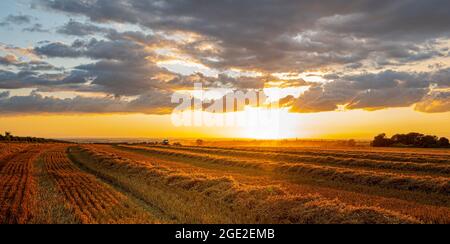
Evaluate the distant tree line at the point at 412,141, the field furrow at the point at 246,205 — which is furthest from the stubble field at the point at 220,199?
the distant tree line at the point at 412,141

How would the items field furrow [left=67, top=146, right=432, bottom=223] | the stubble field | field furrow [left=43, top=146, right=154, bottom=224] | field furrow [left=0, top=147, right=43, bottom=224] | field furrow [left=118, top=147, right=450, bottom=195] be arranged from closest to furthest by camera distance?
field furrow [left=67, top=146, right=432, bottom=223] < the stubble field < field furrow [left=43, top=146, right=154, bottom=224] < field furrow [left=0, top=147, right=43, bottom=224] < field furrow [left=118, top=147, right=450, bottom=195]

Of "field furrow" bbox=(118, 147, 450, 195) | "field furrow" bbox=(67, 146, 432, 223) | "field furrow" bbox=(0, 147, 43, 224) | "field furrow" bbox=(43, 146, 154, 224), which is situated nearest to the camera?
"field furrow" bbox=(67, 146, 432, 223)

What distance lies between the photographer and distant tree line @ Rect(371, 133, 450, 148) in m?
91.4

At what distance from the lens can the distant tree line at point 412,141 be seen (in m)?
91.4

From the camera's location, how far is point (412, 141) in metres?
97.8

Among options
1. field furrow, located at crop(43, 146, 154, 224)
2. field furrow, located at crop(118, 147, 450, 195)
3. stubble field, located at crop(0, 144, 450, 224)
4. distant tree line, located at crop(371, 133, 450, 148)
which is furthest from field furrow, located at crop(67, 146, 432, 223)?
distant tree line, located at crop(371, 133, 450, 148)

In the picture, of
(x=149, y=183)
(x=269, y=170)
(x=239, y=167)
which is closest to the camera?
(x=149, y=183)

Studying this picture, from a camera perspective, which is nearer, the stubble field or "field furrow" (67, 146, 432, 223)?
"field furrow" (67, 146, 432, 223)

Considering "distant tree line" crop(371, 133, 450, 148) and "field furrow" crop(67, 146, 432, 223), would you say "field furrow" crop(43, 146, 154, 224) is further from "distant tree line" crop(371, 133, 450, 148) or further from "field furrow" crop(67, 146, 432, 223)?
"distant tree line" crop(371, 133, 450, 148)

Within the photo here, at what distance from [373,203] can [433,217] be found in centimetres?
324

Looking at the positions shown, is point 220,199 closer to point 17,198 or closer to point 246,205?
point 246,205
